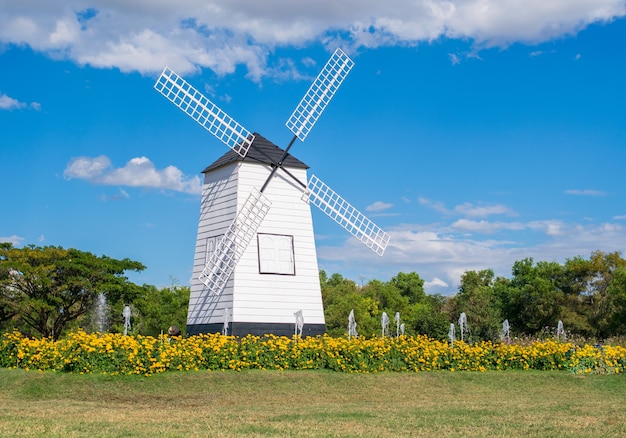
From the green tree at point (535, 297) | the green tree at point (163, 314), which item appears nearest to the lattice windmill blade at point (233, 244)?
the green tree at point (163, 314)

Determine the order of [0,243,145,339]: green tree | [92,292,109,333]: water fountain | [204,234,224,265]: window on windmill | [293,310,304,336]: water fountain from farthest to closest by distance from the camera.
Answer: [92,292,109,333]: water fountain < [0,243,145,339]: green tree < [204,234,224,265]: window on windmill < [293,310,304,336]: water fountain

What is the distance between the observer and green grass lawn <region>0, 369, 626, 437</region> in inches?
414

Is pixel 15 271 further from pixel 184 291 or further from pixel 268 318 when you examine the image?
pixel 268 318

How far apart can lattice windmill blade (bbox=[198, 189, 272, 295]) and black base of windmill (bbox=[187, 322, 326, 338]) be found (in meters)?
1.09

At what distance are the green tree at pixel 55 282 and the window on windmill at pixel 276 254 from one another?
11497 millimetres

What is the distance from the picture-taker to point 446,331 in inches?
1353

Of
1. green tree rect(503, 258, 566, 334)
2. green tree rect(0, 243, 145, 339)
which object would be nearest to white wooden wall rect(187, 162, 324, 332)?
green tree rect(0, 243, 145, 339)

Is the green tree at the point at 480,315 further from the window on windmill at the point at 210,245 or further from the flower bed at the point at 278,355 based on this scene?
the window on windmill at the point at 210,245

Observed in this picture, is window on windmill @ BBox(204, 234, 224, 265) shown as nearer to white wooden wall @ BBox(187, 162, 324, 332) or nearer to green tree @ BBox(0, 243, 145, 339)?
white wooden wall @ BBox(187, 162, 324, 332)

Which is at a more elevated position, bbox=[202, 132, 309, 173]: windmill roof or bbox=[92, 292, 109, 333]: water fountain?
bbox=[202, 132, 309, 173]: windmill roof

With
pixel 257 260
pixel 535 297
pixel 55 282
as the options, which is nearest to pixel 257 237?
pixel 257 260

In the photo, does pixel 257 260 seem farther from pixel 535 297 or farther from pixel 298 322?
pixel 535 297

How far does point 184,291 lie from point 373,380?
886 inches

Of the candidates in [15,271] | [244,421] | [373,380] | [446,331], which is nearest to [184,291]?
[15,271]
